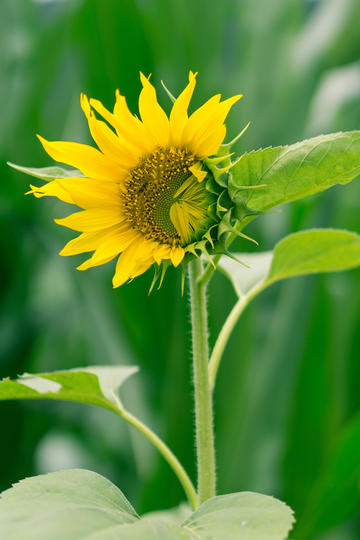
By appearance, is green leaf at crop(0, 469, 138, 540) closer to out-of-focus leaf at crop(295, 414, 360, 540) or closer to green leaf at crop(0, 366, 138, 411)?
green leaf at crop(0, 366, 138, 411)

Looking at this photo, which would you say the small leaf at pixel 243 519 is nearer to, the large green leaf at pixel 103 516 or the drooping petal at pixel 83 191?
the large green leaf at pixel 103 516

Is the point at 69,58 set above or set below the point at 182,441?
above

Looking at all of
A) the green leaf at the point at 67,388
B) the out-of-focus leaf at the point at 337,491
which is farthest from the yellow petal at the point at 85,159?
the out-of-focus leaf at the point at 337,491

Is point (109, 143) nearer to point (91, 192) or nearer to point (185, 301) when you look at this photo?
point (91, 192)

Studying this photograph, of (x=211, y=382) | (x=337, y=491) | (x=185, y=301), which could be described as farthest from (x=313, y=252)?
(x=185, y=301)

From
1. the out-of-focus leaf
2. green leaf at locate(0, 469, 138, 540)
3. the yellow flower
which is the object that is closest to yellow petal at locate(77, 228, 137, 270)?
the yellow flower

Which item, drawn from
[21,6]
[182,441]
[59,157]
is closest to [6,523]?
[59,157]

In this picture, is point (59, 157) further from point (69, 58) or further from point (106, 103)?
point (69, 58)
